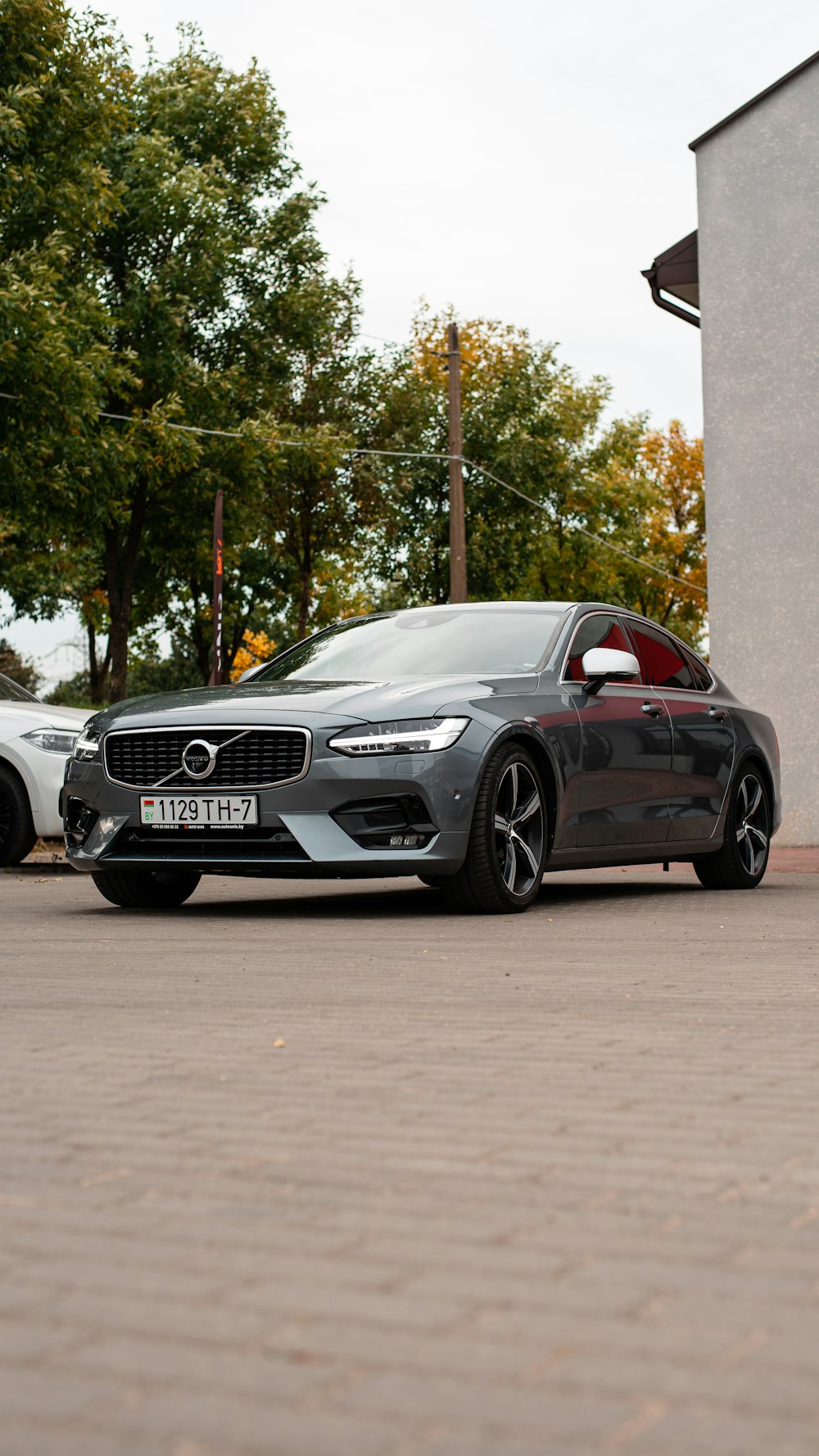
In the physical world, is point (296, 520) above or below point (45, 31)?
below

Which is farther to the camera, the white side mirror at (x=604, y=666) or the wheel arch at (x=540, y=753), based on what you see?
the white side mirror at (x=604, y=666)

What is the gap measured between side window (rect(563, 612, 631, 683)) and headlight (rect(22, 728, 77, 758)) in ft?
13.6

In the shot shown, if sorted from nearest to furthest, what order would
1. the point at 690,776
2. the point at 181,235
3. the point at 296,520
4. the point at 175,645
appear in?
the point at 690,776, the point at 181,235, the point at 296,520, the point at 175,645

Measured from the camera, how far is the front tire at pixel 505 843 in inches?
346

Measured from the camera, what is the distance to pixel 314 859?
28.1 ft

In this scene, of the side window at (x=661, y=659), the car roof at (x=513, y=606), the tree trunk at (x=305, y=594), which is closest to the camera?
the car roof at (x=513, y=606)

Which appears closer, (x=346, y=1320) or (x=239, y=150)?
(x=346, y=1320)

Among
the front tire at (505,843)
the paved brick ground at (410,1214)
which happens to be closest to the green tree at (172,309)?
the front tire at (505,843)

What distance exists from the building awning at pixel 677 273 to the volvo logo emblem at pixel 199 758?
1144cm

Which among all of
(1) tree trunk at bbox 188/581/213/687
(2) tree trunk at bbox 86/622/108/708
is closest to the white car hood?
(1) tree trunk at bbox 188/581/213/687

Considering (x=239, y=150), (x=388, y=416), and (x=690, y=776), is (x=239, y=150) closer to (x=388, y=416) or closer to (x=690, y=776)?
(x=388, y=416)

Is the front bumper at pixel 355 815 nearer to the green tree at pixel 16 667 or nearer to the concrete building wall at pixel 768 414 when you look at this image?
the concrete building wall at pixel 768 414

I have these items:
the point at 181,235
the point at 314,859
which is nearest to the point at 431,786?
the point at 314,859

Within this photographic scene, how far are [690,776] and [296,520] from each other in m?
39.5
